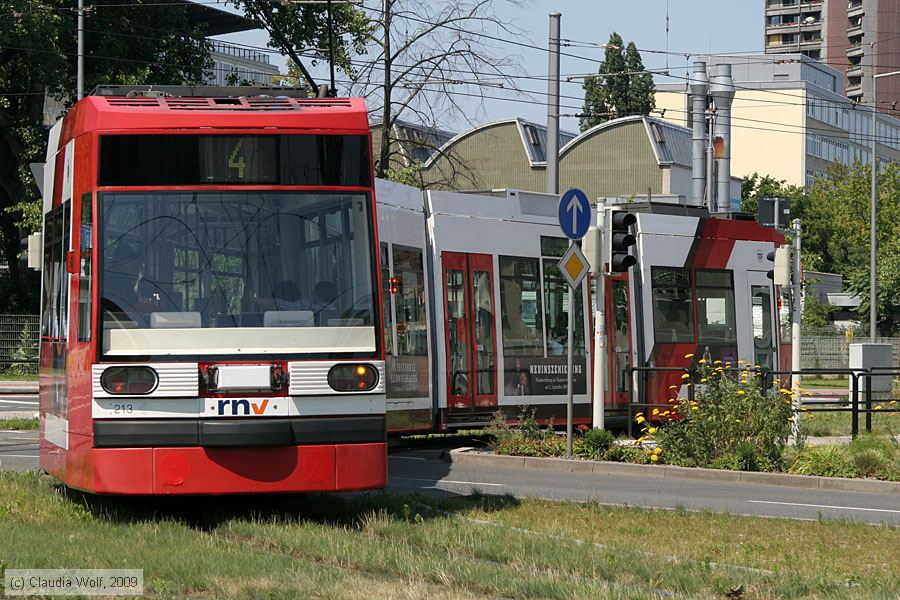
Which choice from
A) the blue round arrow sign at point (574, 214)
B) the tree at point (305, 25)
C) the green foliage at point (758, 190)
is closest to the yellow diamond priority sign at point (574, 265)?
the blue round arrow sign at point (574, 214)

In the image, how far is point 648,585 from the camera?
818 centimetres

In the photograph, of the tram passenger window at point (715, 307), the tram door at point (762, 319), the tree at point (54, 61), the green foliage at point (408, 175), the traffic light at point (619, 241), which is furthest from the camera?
the tree at point (54, 61)

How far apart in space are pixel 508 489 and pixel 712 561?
515cm

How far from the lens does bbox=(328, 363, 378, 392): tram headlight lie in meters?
10.9

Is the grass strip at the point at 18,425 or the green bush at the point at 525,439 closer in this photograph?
the green bush at the point at 525,439

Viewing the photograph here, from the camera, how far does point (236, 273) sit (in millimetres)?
10992

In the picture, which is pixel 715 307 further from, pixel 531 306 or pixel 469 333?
pixel 469 333

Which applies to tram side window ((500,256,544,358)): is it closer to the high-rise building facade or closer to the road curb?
the road curb

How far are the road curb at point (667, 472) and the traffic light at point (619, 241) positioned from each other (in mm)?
2604

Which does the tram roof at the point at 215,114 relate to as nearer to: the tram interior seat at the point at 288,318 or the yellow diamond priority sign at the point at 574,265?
the tram interior seat at the point at 288,318

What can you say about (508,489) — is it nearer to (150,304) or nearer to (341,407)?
(341,407)

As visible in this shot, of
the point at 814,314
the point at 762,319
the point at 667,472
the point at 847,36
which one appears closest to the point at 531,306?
the point at 667,472

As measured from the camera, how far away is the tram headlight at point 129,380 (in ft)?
35.0

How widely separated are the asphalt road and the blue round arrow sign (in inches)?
114
